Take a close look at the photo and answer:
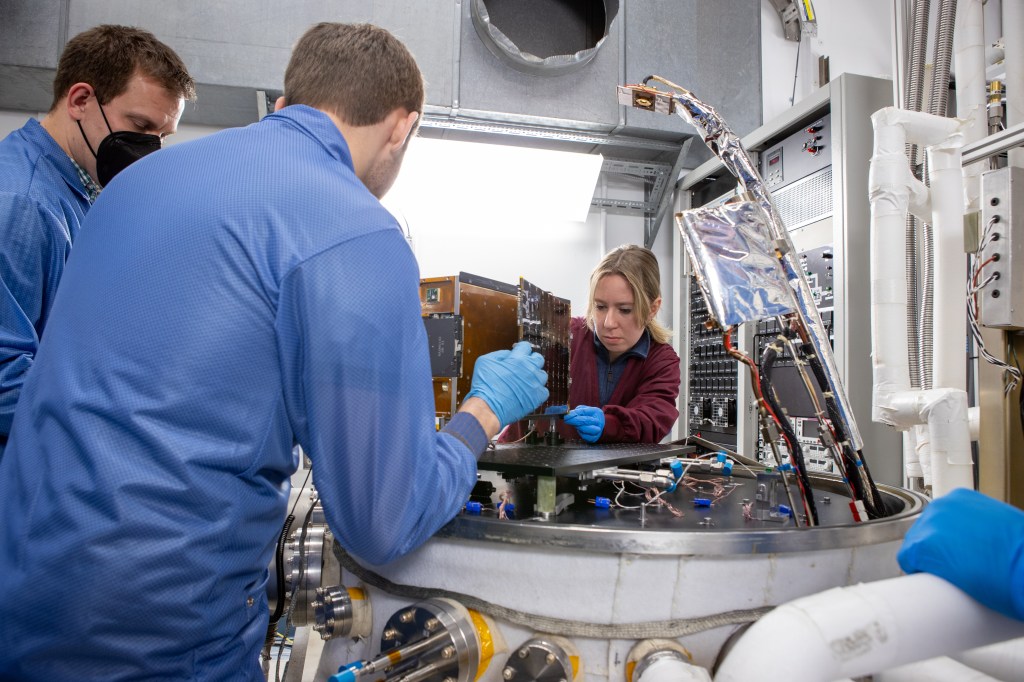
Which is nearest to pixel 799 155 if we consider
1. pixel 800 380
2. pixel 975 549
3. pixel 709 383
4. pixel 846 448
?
pixel 800 380

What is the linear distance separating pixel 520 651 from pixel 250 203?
564mm

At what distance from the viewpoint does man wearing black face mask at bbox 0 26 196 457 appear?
101cm

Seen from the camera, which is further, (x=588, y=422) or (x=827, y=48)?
(x=827, y=48)

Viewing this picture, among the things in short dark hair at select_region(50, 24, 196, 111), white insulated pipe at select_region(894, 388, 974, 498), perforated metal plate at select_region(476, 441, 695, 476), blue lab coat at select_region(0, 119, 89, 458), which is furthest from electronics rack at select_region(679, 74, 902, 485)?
blue lab coat at select_region(0, 119, 89, 458)

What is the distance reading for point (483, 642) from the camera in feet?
2.56

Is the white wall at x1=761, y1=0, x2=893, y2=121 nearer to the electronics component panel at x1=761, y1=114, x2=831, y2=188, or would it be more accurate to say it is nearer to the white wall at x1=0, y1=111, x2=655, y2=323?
the electronics component panel at x1=761, y1=114, x2=831, y2=188

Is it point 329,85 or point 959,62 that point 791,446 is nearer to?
point 329,85

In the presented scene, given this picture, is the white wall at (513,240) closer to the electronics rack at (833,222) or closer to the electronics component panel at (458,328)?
the electronics rack at (833,222)

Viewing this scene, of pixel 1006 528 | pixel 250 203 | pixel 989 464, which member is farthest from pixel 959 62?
pixel 250 203

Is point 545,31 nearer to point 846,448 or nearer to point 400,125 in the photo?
point 400,125

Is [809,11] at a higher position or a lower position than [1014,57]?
higher

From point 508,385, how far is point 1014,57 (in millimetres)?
1830

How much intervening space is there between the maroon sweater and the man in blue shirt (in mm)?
705

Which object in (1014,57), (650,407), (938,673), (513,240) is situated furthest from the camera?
(513,240)
